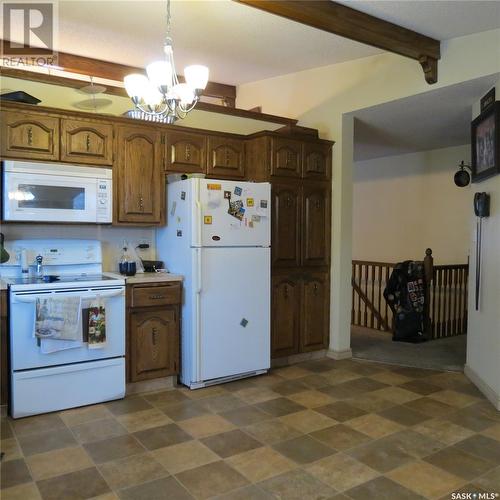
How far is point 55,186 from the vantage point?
337cm

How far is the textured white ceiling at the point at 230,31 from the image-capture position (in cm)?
316

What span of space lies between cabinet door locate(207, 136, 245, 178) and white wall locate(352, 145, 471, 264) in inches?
133

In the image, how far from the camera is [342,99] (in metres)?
4.53

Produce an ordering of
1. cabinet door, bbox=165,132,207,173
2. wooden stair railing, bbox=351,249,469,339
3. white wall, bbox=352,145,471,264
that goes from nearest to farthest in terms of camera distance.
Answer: cabinet door, bbox=165,132,207,173 < wooden stair railing, bbox=351,249,469,339 < white wall, bbox=352,145,471,264

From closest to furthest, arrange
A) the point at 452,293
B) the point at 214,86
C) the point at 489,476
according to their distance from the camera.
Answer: the point at 489,476
the point at 214,86
the point at 452,293

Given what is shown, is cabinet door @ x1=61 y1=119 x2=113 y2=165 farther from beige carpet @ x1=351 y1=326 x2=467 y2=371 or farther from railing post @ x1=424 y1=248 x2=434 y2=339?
railing post @ x1=424 y1=248 x2=434 y2=339

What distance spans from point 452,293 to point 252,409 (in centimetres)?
390

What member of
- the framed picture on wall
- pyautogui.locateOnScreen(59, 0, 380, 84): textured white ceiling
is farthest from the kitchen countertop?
the framed picture on wall

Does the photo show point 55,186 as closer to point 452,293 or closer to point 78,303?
point 78,303

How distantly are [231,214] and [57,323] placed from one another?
1533mm

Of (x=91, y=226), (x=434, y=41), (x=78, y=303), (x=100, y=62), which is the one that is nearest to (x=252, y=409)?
(x=78, y=303)

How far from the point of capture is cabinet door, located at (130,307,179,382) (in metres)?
3.51

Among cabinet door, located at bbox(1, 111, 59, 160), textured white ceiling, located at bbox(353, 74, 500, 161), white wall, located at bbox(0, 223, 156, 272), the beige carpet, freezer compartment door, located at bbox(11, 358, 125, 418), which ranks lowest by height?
the beige carpet

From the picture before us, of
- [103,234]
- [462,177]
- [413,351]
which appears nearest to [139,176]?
[103,234]
